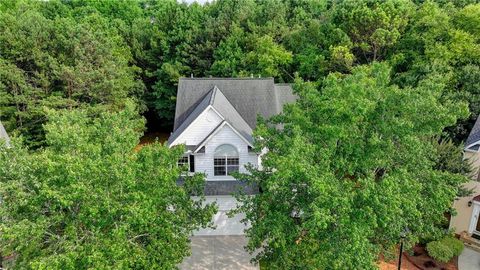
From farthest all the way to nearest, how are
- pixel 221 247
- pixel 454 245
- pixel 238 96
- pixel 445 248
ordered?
pixel 238 96, pixel 221 247, pixel 454 245, pixel 445 248

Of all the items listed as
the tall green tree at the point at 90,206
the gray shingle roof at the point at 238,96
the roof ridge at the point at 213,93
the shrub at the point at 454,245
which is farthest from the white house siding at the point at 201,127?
the shrub at the point at 454,245

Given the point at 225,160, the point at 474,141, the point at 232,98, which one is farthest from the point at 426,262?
the point at 232,98

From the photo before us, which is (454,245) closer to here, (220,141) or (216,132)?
(220,141)

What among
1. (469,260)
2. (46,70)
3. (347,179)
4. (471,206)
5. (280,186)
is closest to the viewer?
(280,186)

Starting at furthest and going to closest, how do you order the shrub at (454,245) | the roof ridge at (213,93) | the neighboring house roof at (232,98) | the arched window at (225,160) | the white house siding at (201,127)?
the neighboring house roof at (232,98) < the roof ridge at (213,93) < the white house siding at (201,127) < the arched window at (225,160) < the shrub at (454,245)

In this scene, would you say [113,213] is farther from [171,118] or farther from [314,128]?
[171,118]

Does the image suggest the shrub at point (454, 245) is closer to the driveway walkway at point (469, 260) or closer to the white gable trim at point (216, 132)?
the driveway walkway at point (469, 260)

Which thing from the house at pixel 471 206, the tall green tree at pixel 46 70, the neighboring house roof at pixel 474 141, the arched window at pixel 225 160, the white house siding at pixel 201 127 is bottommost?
the house at pixel 471 206

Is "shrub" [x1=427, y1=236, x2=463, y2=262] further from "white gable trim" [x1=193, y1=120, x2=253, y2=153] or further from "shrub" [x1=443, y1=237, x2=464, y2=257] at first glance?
"white gable trim" [x1=193, y1=120, x2=253, y2=153]
